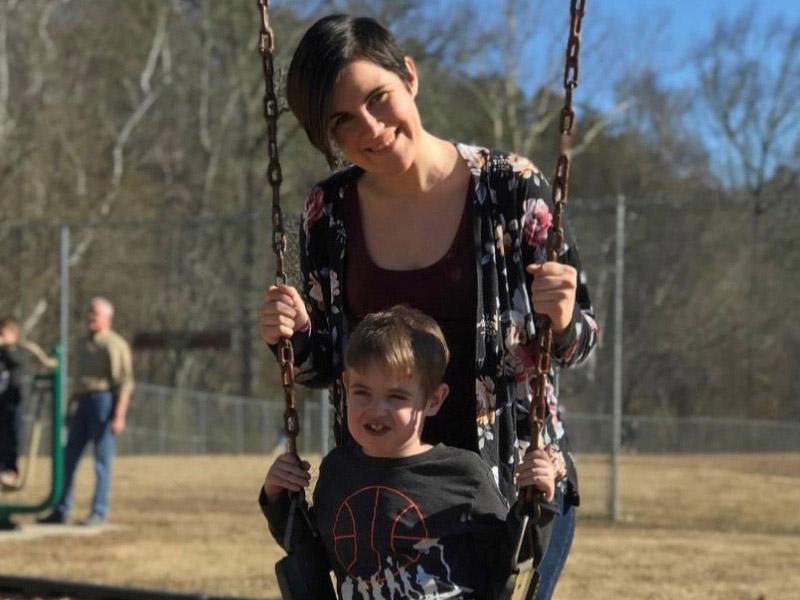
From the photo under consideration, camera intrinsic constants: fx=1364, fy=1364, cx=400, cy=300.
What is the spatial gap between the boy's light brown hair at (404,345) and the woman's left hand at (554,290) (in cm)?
20

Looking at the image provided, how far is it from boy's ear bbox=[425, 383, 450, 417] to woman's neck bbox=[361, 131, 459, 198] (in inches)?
15.6

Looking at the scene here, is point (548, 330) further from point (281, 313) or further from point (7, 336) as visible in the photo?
point (7, 336)

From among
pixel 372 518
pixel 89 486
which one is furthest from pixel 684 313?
pixel 372 518

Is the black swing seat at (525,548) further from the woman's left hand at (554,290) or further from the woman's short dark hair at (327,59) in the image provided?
the woman's short dark hair at (327,59)

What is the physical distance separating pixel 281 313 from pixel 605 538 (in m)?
7.01

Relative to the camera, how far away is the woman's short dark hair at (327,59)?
2.66m

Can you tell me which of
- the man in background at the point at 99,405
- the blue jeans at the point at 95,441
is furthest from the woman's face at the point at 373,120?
the blue jeans at the point at 95,441

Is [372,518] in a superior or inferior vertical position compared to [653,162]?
inferior

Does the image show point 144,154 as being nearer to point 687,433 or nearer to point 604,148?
point 604,148

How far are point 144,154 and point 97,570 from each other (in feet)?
73.6

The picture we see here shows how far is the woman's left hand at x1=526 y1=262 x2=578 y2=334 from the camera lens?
2.52 m

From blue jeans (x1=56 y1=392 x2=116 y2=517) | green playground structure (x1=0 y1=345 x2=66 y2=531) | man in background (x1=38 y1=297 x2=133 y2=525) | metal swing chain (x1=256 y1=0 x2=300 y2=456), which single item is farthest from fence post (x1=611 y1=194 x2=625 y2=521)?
metal swing chain (x1=256 y1=0 x2=300 y2=456)

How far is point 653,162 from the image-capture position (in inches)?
1299

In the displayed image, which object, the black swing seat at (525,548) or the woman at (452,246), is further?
the woman at (452,246)
